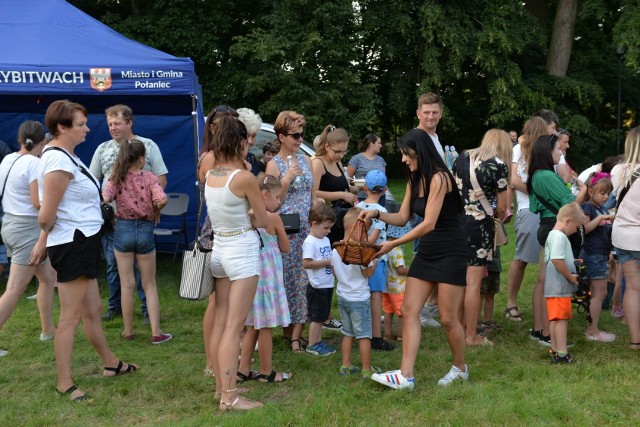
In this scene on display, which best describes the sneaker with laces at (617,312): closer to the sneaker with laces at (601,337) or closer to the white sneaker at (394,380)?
the sneaker with laces at (601,337)

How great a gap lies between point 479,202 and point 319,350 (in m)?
1.66

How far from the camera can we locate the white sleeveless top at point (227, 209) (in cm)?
400

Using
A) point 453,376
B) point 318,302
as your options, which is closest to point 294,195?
point 318,302

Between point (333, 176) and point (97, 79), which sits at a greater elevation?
point (97, 79)

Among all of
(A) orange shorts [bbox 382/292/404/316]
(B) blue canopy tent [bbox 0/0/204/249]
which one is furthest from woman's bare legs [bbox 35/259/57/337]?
(A) orange shorts [bbox 382/292/404/316]

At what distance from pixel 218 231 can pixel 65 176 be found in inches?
39.3

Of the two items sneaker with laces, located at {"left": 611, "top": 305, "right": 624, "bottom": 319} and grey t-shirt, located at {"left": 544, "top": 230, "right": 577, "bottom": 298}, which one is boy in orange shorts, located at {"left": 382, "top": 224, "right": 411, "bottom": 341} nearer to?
grey t-shirt, located at {"left": 544, "top": 230, "right": 577, "bottom": 298}

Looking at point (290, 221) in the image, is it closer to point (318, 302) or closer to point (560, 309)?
point (318, 302)

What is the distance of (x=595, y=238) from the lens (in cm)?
597

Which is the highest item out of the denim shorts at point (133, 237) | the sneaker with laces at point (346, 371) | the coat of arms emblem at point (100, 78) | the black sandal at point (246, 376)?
the coat of arms emblem at point (100, 78)

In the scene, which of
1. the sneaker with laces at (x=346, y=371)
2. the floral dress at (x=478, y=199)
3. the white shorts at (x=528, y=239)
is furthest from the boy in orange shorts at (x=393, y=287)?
the white shorts at (x=528, y=239)

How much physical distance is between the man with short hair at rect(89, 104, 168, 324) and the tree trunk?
16798 millimetres

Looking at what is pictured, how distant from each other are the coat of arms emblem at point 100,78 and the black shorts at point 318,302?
345 cm

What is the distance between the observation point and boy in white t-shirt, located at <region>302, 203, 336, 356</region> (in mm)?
5031
